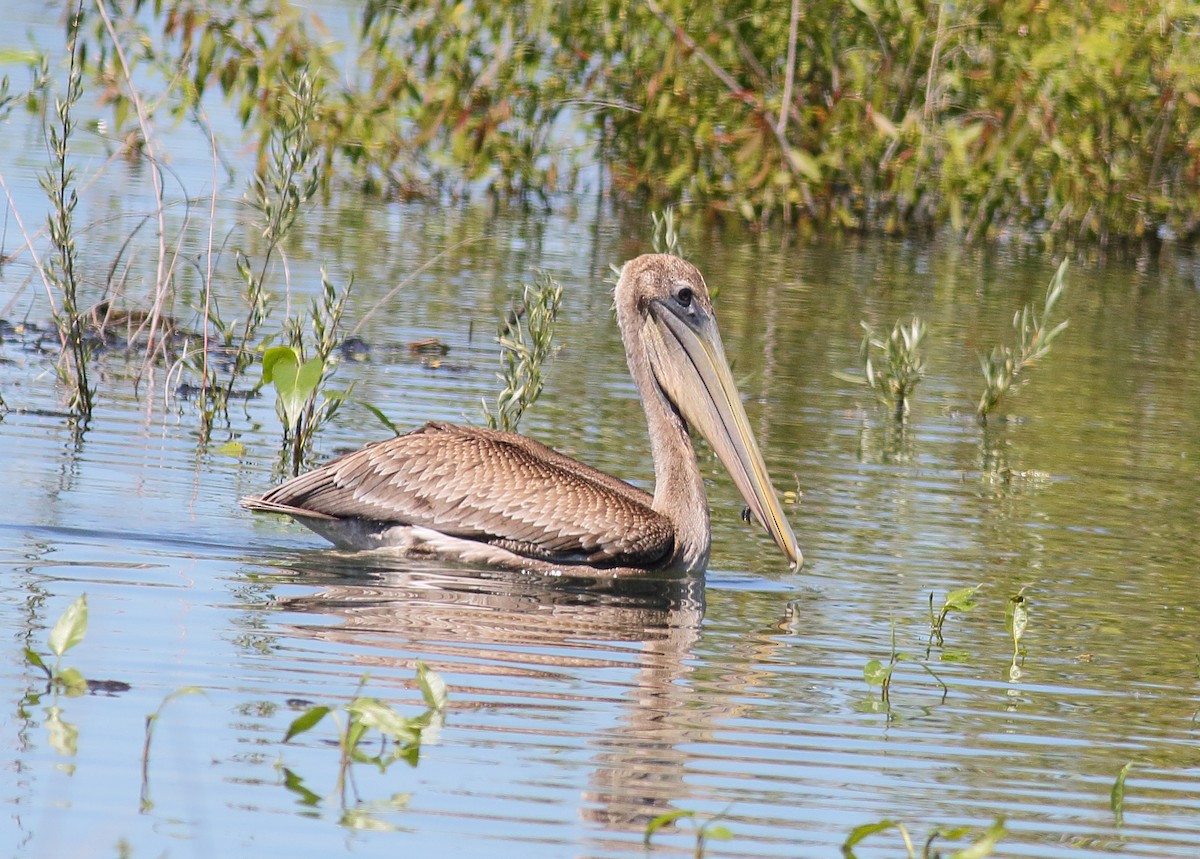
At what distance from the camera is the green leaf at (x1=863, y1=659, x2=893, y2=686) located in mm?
5953

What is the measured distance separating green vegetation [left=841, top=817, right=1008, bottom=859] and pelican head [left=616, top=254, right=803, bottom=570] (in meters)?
3.39

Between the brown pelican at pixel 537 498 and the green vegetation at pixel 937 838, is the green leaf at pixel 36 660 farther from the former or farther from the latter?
the brown pelican at pixel 537 498

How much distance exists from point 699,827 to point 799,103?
15.6m

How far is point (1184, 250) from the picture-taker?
20906mm

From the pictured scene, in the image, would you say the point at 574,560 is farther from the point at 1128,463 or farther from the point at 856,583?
the point at 1128,463

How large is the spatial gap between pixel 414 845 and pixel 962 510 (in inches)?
202

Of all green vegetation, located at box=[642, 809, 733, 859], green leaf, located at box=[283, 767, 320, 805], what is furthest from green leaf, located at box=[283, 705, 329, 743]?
green vegetation, located at box=[642, 809, 733, 859]

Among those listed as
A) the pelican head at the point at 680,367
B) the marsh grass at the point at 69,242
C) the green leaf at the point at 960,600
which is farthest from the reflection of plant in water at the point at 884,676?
the marsh grass at the point at 69,242

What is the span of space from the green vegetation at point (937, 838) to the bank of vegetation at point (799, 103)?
519 inches

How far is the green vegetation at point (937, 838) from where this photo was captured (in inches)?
156

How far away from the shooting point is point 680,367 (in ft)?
26.6

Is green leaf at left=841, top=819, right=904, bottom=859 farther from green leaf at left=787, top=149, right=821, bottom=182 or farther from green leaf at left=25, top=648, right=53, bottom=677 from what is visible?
green leaf at left=787, top=149, right=821, bottom=182

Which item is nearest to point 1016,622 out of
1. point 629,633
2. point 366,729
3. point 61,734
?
point 629,633

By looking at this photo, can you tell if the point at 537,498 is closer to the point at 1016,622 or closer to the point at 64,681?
the point at 1016,622
